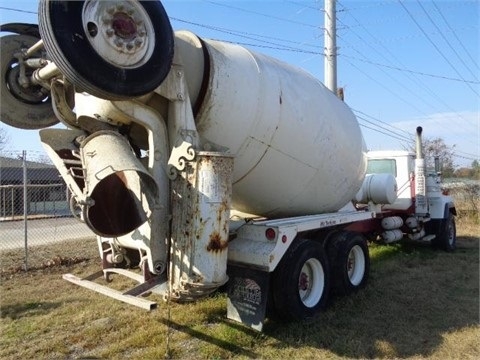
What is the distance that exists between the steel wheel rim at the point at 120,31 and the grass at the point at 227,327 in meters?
2.65

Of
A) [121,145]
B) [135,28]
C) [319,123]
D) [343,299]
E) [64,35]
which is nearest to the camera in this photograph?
[64,35]

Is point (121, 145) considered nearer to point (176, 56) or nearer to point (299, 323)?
point (176, 56)

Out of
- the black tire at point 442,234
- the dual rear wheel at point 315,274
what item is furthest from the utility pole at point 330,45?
the dual rear wheel at point 315,274

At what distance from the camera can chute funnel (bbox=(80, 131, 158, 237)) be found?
3.89 meters

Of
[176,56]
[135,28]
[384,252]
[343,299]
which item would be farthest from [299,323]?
[384,252]

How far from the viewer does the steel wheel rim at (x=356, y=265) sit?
6.69 m

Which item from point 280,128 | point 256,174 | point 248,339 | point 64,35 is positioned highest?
point 64,35

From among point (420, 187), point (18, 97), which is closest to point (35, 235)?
point (18, 97)

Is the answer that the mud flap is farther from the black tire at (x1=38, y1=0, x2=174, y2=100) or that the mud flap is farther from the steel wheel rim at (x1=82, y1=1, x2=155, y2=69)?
the steel wheel rim at (x1=82, y1=1, x2=155, y2=69)

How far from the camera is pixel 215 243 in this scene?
14.0 ft

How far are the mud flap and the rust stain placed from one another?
0.74m

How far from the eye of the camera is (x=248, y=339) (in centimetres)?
489

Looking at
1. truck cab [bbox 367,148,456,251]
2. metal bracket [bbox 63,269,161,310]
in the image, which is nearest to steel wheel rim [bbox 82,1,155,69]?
metal bracket [bbox 63,269,161,310]

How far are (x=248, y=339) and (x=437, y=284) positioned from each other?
4.10 meters
